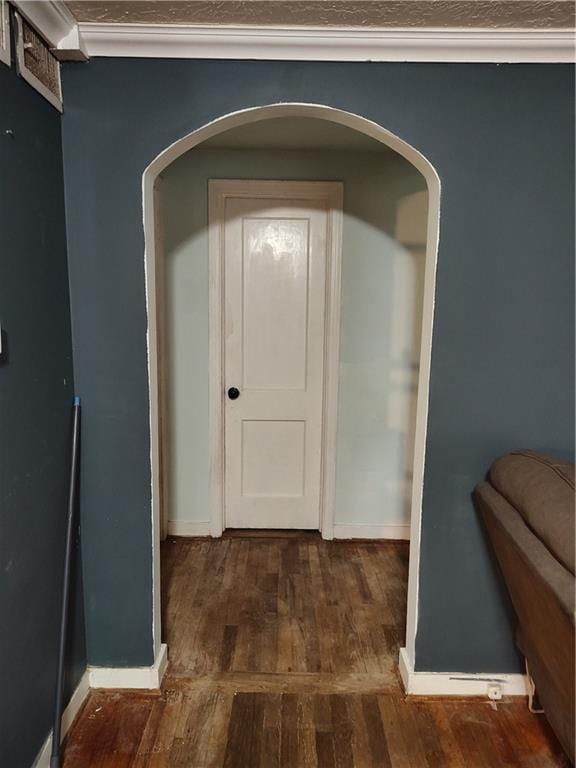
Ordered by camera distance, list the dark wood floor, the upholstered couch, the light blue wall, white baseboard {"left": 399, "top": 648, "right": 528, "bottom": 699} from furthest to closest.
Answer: the light blue wall < white baseboard {"left": 399, "top": 648, "right": 528, "bottom": 699} < the dark wood floor < the upholstered couch

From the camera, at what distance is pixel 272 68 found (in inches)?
69.9

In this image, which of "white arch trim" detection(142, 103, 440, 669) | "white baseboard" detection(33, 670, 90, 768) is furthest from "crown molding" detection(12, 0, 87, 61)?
"white baseboard" detection(33, 670, 90, 768)

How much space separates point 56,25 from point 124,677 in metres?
2.29

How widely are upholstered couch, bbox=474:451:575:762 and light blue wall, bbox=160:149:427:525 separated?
4.76 ft

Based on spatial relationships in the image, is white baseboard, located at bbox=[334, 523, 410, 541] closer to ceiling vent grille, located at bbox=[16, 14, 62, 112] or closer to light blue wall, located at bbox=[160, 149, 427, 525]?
light blue wall, located at bbox=[160, 149, 427, 525]

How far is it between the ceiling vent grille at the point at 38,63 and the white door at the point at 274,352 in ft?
4.82

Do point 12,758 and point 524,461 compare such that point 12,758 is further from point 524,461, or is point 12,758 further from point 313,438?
point 313,438

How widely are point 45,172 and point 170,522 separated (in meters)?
2.32

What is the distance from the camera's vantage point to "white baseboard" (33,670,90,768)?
67.0 inches

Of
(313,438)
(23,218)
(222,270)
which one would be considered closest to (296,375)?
(313,438)

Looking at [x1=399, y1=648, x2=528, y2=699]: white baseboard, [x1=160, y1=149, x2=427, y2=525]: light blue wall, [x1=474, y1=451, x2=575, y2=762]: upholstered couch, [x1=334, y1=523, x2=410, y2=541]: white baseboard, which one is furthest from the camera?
[x1=334, y1=523, x2=410, y2=541]: white baseboard

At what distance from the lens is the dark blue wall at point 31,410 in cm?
147

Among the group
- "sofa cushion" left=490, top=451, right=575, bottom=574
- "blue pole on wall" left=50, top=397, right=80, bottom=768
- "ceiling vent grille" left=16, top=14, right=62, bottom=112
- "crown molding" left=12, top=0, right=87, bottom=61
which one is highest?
"crown molding" left=12, top=0, right=87, bottom=61

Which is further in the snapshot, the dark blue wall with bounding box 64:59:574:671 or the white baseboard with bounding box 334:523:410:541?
the white baseboard with bounding box 334:523:410:541
